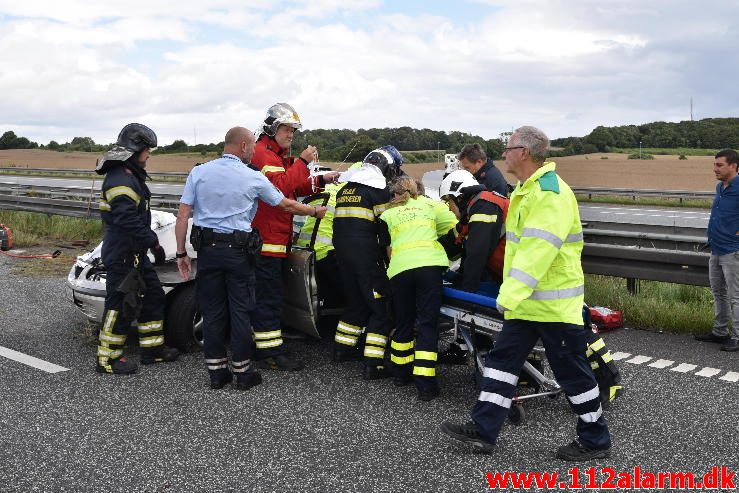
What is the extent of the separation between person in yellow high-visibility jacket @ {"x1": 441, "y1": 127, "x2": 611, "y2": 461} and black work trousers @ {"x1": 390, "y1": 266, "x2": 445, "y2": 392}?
855 millimetres

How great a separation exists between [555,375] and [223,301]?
99.5 inches

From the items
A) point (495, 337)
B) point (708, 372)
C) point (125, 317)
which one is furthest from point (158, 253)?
point (708, 372)

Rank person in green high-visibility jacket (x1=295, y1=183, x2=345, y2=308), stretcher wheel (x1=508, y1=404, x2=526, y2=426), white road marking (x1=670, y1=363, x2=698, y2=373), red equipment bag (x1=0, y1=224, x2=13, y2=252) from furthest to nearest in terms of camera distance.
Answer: red equipment bag (x1=0, y1=224, x2=13, y2=252)
person in green high-visibility jacket (x1=295, y1=183, x2=345, y2=308)
white road marking (x1=670, y1=363, x2=698, y2=373)
stretcher wheel (x1=508, y1=404, x2=526, y2=426)

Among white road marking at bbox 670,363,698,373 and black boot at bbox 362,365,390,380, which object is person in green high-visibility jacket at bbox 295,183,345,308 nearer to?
black boot at bbox 362,365,390,380

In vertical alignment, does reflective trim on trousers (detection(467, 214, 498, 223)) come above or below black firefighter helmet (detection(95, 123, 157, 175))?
below

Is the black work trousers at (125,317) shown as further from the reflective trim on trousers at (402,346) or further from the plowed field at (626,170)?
the plowed field at (626,170)

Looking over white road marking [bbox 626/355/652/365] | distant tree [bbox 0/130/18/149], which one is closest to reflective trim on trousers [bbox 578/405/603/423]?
white road marking [bbox 626/355/652/365]

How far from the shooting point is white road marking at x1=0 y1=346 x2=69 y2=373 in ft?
18.6

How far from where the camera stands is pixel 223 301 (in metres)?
5.39

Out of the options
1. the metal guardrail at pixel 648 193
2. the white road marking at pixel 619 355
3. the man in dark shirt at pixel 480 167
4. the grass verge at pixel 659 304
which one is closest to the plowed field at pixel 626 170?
the metal guardrail at pixel 648 193

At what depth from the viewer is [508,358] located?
159 inches

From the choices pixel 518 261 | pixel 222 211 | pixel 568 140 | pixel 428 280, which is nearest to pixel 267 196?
pixel 222 211

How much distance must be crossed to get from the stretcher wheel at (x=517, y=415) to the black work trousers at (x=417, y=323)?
2.07 feet

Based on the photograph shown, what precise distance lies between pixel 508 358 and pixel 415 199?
168 centimetres
